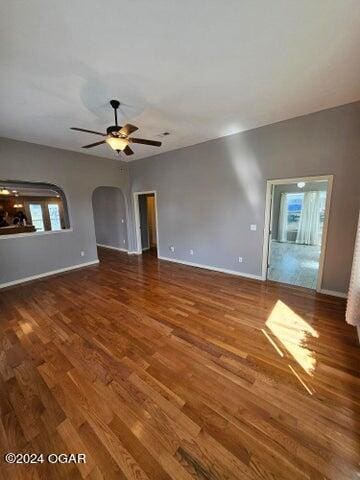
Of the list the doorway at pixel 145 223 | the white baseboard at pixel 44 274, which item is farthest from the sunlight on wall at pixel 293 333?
the white baseboard at pixel 44 274

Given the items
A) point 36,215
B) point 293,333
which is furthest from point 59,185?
point 293,333

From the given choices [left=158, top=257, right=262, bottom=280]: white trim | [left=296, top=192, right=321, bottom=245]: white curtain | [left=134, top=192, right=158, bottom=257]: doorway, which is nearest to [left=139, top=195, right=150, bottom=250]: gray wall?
[left=134, top=192, right=158, bottom=257]: doorway

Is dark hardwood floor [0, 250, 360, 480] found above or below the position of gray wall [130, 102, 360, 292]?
below

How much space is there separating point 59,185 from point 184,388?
16.1 ft

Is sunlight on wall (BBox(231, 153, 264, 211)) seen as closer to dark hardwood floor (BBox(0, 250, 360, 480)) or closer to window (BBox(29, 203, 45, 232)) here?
dark hardwood floor (BBox(0, 250, 360, 480))

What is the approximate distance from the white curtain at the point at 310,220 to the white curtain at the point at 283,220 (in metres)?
0.57

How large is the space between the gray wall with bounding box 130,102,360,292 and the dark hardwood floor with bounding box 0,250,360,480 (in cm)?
123

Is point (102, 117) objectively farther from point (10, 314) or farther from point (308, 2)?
point (10, 314)

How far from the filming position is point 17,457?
4.19 feet

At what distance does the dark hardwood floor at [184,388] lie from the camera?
123cm

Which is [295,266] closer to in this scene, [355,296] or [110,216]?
[355,296]

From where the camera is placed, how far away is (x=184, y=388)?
172cm

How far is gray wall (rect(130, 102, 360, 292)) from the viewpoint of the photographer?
2.97 meters

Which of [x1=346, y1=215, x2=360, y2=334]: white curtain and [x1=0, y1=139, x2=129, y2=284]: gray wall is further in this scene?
[x1=0, y1=139, x2=129, y2=284]: gray wall
